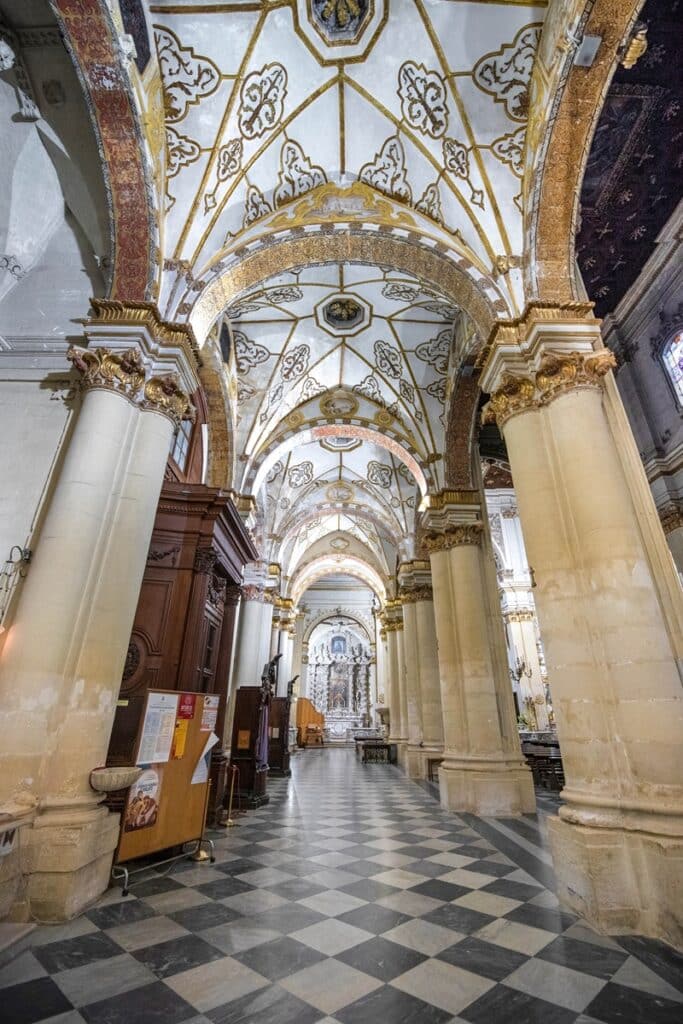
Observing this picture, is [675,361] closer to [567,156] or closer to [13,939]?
[567,156]

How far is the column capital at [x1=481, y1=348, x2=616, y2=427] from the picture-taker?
445 cm

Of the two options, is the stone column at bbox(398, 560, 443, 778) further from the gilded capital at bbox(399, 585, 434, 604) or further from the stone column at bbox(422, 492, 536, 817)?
the stone column at bbox(422, 492, 536, 817)

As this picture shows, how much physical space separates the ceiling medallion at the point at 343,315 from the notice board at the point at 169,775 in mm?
7579

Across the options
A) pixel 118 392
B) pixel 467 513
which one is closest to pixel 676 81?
pixel 467 513

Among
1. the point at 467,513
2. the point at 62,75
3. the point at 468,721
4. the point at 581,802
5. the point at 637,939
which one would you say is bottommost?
the point at 637,939

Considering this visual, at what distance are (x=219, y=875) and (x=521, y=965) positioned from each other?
2.62 meters

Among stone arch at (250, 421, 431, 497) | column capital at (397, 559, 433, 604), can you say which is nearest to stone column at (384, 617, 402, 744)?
column capital at (397, 559, 433, 604)

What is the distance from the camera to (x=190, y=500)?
6.02m

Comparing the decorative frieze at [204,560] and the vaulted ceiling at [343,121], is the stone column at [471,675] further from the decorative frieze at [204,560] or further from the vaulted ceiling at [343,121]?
the decorative frieze at [204,560]

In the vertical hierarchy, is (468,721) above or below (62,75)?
below

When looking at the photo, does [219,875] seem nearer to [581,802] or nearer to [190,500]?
[581,802]

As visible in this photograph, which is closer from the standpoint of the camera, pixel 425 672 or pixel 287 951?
pixel 287 951

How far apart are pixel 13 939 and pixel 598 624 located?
4.41 metres

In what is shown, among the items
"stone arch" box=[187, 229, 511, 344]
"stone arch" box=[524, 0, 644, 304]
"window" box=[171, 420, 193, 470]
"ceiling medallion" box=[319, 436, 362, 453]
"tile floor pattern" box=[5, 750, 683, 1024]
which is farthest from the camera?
"ceiling medallion" box=[319, 436, 362, 453]
